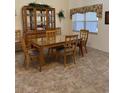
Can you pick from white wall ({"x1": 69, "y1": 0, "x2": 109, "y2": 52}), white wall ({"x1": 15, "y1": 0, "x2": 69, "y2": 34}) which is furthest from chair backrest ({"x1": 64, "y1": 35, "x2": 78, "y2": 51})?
white wall ({"x1": 15, "y1": 0, "x2": 69, "y2": 34})

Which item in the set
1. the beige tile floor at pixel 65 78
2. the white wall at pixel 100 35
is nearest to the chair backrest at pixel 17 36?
the beige tile floor at pixel 65 78

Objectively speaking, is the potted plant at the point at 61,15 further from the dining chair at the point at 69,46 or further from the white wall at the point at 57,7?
the dining chair at the point at 69,46

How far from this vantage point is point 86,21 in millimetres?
7176

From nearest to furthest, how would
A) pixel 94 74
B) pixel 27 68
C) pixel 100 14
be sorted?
pixel 94 74
pixel 27 68
pixel 100 14

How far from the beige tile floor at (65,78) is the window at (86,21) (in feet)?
7.19

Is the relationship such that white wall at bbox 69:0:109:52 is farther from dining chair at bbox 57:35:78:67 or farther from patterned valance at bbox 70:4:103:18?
dining chair at bbox 57:35:78:67

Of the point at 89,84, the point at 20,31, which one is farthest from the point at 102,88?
the point at 20,31

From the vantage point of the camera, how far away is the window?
6.70 m

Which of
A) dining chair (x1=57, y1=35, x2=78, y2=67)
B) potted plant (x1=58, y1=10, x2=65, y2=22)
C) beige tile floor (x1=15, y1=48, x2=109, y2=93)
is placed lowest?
beige tile floor (x1=15, y1=48, x2=109, y2=93)

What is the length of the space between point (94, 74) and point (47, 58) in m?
1.94

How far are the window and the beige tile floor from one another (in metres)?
2.19

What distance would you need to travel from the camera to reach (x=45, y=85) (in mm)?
3229

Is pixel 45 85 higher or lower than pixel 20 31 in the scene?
lower
